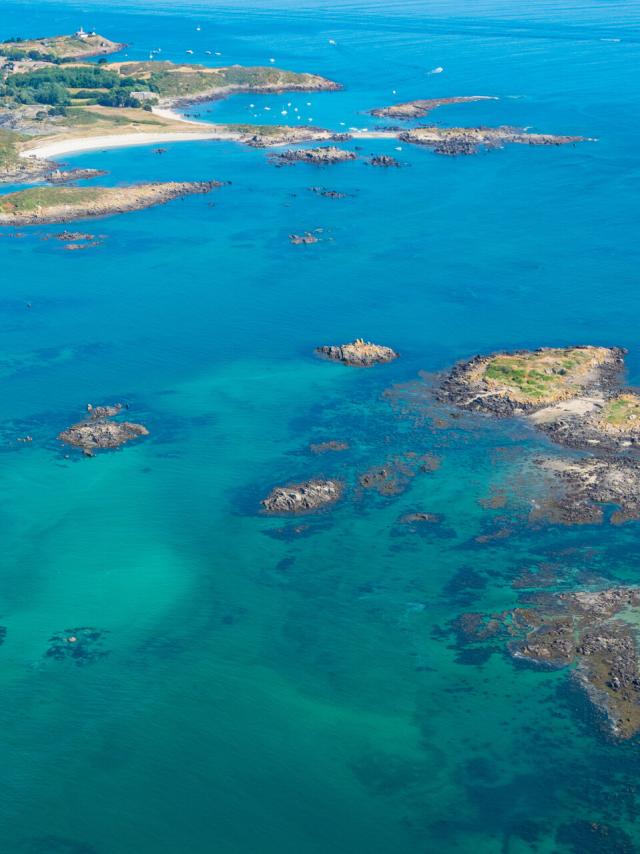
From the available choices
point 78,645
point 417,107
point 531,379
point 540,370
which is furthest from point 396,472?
point 417,107

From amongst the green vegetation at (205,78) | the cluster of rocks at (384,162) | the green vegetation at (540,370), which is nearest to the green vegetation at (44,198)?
the cluster of rocks at (384,162)

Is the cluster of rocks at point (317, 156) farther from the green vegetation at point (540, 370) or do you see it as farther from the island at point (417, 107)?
the green vegetation at point (540, 370)

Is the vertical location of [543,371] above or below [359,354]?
above

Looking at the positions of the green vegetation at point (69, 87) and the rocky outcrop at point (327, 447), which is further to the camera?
the green vegetation at point (69, 87)

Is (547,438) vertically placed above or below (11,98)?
below

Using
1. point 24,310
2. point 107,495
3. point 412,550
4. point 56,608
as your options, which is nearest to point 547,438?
point 412,550

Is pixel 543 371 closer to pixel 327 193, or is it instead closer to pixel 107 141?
pixel 327 193

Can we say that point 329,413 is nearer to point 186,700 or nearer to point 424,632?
point 424,632
